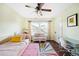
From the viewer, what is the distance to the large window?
81.6 inches

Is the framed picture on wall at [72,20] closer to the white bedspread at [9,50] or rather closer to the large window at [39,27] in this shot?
the large window at [39,27]

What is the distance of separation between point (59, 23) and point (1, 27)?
4.41 feet

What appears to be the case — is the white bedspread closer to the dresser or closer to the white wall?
the white wall

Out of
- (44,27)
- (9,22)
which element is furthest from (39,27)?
(9,22)

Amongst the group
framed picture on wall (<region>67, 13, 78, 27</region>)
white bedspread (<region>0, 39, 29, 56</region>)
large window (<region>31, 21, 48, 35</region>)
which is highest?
framed picture on wall (<region>67, 13, 78, 27</region>)

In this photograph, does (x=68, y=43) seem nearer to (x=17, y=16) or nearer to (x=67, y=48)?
(x=67, y=48)

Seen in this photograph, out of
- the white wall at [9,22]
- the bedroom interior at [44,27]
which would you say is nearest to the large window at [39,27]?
the bedroom interior at [44,27]

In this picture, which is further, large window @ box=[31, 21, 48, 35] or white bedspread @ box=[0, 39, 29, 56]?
large window @ box=[31, 21, 48, 35]

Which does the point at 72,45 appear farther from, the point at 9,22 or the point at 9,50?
the point at 9,22

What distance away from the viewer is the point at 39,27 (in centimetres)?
207

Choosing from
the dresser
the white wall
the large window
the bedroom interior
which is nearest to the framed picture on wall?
the bedroom interior

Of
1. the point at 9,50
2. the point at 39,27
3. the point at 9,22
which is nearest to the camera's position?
the point at 9,50

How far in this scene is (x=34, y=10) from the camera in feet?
7.47

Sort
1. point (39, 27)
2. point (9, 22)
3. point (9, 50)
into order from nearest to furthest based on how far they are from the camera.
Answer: point (9, 50) → point (39, 27) → point (9, 22)
